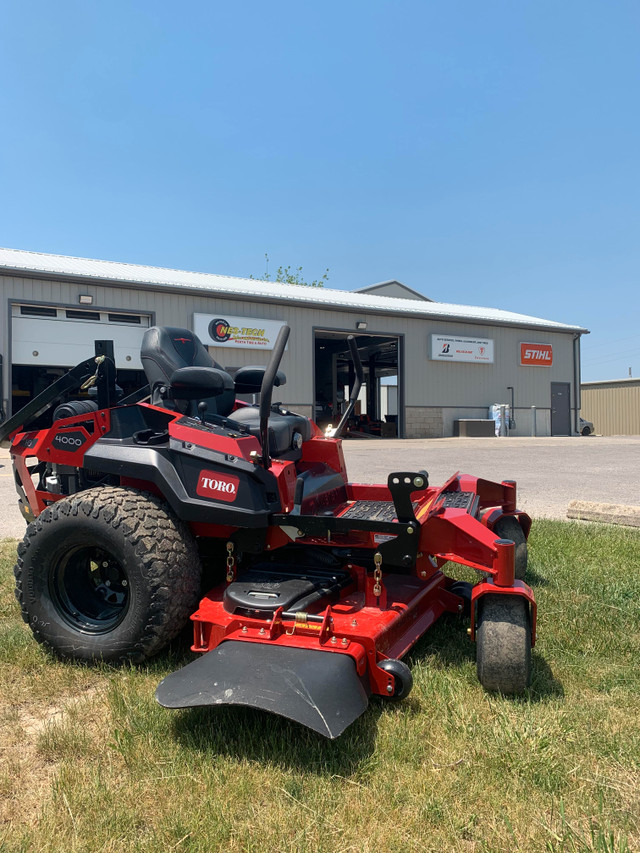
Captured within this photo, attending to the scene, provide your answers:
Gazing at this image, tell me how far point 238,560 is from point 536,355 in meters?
26.5

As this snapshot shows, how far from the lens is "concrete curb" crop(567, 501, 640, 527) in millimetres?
5891

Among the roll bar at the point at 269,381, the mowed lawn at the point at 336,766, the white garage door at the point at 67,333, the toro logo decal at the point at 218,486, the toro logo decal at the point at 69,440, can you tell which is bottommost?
the mowed lawn at the point at 336,766

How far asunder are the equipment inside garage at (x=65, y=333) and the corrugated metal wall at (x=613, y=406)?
27628 millimetres

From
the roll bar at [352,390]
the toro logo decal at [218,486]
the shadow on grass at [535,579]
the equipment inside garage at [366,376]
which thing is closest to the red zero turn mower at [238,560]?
the toro logo decal at [218,486]

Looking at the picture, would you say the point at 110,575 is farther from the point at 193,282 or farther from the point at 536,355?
the point at 536,355

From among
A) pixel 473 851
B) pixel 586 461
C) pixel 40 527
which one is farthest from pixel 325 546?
pixel 586 461

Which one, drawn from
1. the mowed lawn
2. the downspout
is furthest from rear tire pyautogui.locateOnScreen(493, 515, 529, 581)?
the downspout

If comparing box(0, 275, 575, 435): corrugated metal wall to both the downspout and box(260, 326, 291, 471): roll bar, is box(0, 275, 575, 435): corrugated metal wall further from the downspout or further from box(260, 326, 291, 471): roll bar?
box(260, 326, 291, 471): roll bar

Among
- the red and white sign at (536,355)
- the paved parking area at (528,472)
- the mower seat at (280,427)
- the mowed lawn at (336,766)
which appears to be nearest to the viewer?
the mowed lawn at (336,766)

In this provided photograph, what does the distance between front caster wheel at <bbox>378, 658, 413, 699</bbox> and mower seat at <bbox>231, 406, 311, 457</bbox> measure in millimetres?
1262

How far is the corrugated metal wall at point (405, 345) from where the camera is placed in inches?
717

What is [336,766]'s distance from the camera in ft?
6.79

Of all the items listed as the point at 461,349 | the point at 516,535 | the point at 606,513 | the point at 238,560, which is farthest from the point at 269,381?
the point at 461,349

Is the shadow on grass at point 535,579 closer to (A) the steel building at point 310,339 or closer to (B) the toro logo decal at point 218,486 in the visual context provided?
(B) the toro logo decal at point 218,486
